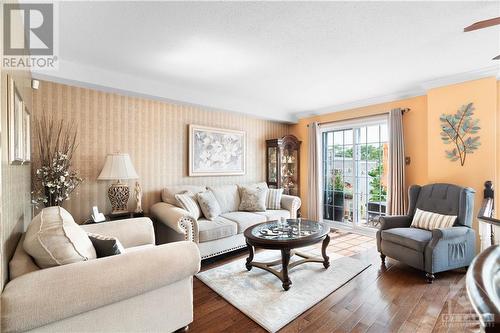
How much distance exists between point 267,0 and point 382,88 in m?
2.77

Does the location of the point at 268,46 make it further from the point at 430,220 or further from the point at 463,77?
the point at 430,220

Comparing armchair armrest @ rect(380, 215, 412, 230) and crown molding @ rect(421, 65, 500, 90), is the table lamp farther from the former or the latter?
crown molding @ rect(421, 65, 500, 90)

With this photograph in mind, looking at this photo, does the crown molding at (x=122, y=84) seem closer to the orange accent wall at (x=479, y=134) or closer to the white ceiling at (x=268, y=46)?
the white ceiling at (x=268, y=46)

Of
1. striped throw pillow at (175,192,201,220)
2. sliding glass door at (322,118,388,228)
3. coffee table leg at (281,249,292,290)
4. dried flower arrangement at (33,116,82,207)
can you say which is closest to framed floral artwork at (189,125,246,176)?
striped throw pillow at (175,192,201,220)

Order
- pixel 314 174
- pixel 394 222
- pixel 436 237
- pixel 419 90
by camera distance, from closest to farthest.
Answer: pixel 436 237, pixel 394 222, pixel 419 90, pixel 314 174

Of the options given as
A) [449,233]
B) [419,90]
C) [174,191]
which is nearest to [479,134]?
[419,90]

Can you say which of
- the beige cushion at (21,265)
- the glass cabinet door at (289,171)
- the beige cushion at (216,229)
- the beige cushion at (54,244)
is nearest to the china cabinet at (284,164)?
the glass cabinet door at (289,171)

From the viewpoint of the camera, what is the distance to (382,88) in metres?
3.69

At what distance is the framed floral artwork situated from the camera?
13.2 ft

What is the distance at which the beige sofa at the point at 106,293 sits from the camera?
1.14 meters

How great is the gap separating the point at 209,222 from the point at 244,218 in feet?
1.84

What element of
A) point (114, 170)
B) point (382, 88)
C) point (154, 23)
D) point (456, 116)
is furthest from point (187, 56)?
point (456, 116)

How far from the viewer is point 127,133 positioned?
Result: 337 cm

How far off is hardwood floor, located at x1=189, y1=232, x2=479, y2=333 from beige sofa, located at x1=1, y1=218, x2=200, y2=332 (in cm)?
41
